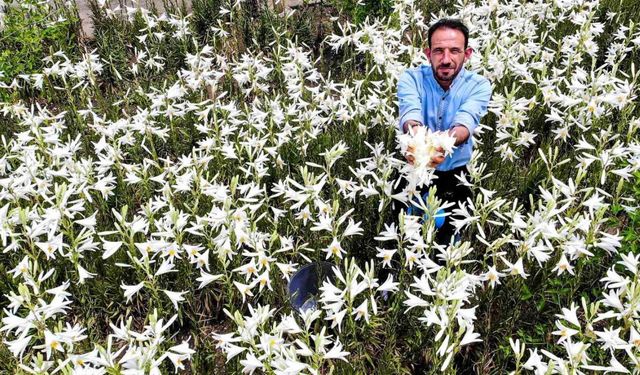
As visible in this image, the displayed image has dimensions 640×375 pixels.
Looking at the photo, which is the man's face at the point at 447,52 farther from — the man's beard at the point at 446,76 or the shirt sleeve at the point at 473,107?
the shirt sleeve at the point at 473,107

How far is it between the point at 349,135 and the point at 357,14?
2.45 m

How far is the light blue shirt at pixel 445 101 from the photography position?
9.65ft

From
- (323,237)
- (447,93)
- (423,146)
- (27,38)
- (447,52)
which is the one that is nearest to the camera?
(423,146)

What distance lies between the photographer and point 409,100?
3023 mm

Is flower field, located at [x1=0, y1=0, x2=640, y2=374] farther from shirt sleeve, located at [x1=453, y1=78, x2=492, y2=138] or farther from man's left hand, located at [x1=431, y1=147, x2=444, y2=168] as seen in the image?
shirt sleeve, located at [x1=453, y1=78, x2=492, y2=138]

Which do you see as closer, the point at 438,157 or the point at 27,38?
the point at 438,157

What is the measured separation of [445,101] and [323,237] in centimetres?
114

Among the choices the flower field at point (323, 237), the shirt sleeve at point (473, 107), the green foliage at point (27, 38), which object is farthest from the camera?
the green foliage at point (27, 38)

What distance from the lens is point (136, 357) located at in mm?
2088

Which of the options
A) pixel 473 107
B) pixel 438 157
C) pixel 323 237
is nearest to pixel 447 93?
pixel 473 107

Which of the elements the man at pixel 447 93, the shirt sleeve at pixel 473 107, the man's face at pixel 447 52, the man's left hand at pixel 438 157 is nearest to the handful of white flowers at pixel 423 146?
the man's left hand at pixel 438 157

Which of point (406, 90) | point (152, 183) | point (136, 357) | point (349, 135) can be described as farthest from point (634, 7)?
point (136, 357)

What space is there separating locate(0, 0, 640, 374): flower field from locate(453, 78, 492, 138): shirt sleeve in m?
0.33

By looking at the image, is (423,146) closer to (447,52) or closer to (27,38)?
(447,52)
